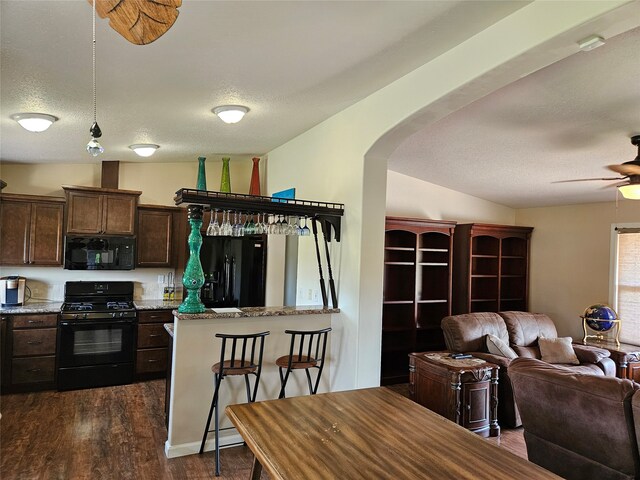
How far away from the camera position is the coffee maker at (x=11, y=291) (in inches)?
182

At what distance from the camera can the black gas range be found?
4566mm

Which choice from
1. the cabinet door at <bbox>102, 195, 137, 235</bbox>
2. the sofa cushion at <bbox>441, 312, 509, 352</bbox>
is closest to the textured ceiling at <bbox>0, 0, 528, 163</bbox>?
the cabinet door at <bbox>102, 195, 137, 235</bbox>

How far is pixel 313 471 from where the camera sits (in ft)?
4.57

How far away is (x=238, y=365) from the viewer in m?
3.13

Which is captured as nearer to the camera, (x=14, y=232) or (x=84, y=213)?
(x=14, y=232)

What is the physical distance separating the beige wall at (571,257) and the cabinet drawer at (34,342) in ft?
20.6

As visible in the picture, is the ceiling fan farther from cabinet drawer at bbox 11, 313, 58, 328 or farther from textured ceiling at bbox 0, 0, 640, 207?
cabinet drawer at bbox 11, 313, 58, 328

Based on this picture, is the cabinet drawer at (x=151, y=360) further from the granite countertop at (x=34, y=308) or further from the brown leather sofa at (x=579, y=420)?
the brown leather sofa at (x=579, y=420)

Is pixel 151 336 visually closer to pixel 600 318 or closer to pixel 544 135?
pixel 544 135

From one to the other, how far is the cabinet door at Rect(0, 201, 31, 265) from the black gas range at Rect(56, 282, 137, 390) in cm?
60

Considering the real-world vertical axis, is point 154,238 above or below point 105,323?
above

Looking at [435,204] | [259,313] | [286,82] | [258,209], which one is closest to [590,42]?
[286,82]

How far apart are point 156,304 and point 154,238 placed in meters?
0.84

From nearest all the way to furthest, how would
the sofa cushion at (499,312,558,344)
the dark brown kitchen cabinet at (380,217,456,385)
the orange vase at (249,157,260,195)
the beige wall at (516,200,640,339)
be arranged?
the sofa cushion at (499,312,558,344)
the orange vase at (249,157,260,195)
the dark brown kitchen cabinet at (380,217,456,385)
the beige wall at (516,200,640,339)
